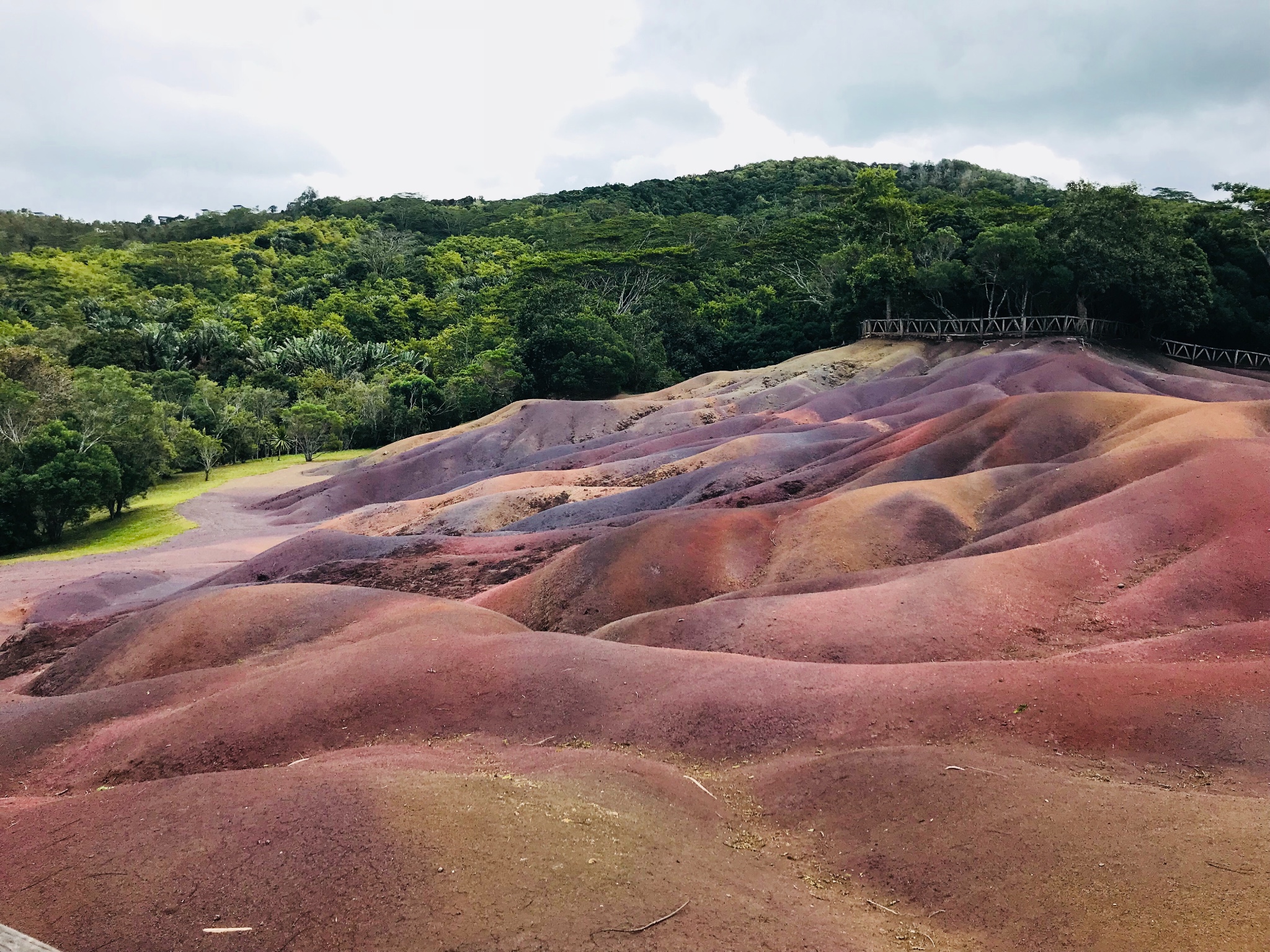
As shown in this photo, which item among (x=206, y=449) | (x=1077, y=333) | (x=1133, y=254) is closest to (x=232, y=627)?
(x=206, y=449)

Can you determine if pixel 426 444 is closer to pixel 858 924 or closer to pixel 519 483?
pixel 519 483

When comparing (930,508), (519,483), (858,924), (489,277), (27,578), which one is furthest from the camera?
(489,277)

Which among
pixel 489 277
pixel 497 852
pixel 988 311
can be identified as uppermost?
pixel 489 277

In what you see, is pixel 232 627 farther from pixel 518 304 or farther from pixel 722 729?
pixel 518 304

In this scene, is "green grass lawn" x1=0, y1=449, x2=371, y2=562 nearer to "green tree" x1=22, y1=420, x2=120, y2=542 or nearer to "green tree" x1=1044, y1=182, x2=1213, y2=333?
"green tree" x1=22, y1=420, x2=120, y2=542

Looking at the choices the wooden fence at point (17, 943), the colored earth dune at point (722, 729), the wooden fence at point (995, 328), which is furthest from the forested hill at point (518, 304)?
the wooden fence at point (17, 943)

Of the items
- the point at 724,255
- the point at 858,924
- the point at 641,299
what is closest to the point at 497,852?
the point at 858,924
